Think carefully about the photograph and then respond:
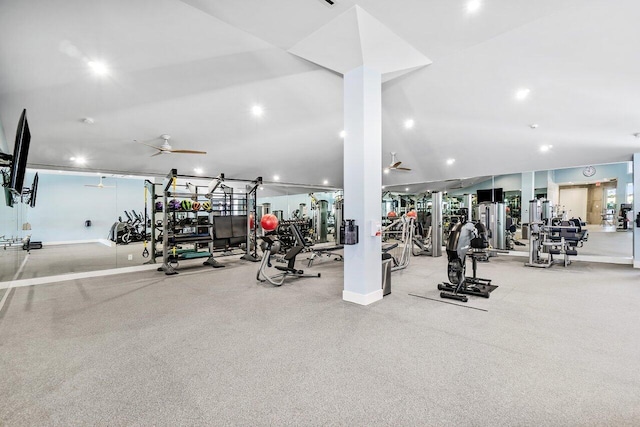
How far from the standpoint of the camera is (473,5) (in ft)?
9.91

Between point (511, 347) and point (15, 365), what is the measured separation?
4.30 m

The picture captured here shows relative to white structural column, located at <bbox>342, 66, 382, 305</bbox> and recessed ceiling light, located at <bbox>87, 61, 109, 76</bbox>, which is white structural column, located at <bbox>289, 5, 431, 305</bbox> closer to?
white structural column, located at <bbox>342, 66, 382, 305</bbox>

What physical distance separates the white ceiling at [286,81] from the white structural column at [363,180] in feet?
2.59

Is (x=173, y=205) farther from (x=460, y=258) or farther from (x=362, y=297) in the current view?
(x=460, y=258)

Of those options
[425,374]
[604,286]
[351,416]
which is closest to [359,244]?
[425,374]

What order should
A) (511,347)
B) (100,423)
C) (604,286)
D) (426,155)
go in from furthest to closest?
(426,155), (604,286), (511,347), (100,423)

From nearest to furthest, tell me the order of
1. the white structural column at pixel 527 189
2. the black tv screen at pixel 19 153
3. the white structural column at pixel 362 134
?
the black tv screen at pixel 19 153 → the white structural column at pixel 362 134 → the white structural column at pixel 527 189

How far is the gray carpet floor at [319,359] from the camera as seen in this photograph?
5.88ft

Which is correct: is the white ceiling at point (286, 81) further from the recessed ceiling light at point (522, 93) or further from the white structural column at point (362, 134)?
the white structural column at point (362, 134)

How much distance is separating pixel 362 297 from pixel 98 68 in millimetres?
4866

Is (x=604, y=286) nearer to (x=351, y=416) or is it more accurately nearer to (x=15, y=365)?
(x=351, y=416)

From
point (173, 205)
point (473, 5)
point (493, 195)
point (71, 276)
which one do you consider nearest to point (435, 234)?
point (493, 195)

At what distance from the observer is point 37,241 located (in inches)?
202

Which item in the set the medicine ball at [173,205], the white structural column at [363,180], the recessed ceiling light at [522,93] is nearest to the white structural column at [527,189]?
the recessed ceiling light at [522,93]
